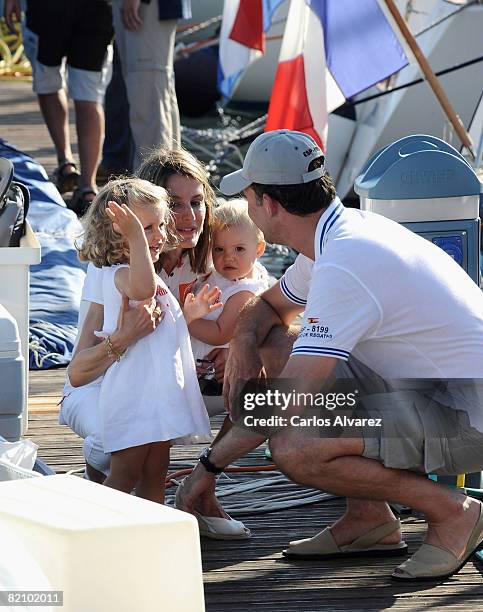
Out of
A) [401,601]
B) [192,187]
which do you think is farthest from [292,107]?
[401,601]

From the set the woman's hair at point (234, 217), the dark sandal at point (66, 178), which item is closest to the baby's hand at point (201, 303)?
the woman's hair at point (234, 217)

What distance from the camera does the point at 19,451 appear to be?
353 cm

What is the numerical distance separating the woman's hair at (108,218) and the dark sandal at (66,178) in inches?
187

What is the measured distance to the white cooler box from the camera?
13.2ft

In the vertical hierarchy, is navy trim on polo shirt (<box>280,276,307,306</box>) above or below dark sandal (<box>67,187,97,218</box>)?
below

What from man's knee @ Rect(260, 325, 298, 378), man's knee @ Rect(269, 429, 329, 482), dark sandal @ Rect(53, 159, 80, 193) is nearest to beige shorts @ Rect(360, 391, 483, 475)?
man's knee @ Rect(269, 429, 329, 482)

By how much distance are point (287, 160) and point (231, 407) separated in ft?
2.22

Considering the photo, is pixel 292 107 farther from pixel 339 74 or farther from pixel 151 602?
pixel 151 602

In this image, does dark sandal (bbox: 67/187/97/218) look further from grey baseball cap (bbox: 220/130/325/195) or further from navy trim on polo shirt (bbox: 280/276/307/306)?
grey baseball cap (bbox: 220/130/325/195)

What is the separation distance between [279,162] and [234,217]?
623 mm

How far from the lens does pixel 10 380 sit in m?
4.03

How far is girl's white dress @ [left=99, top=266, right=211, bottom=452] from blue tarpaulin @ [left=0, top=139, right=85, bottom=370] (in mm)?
2209

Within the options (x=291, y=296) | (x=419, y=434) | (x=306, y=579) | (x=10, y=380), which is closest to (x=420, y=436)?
(x=419, y=434)

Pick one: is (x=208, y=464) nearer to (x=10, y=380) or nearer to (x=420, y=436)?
(x=420, y=436)
